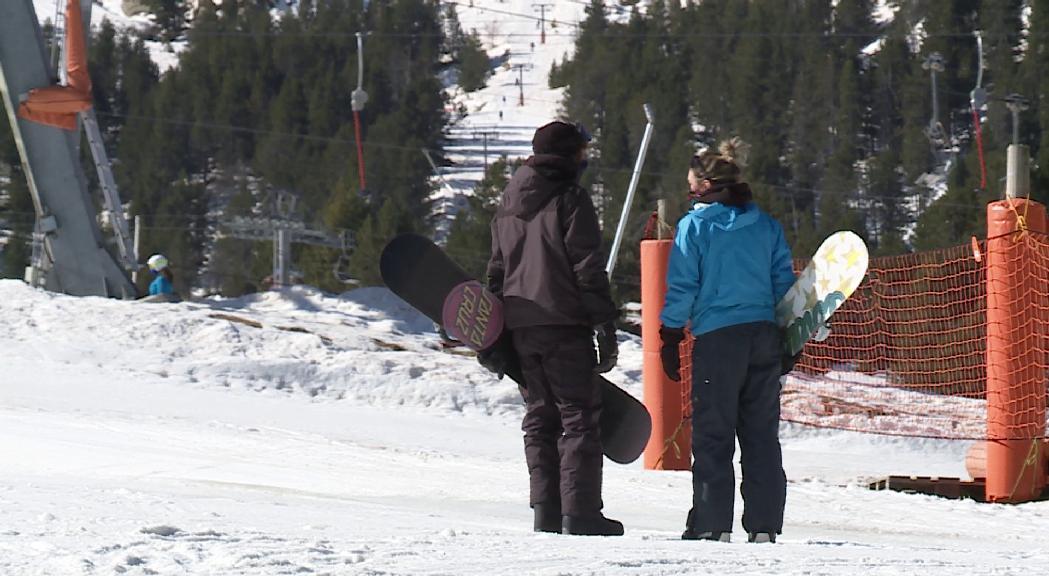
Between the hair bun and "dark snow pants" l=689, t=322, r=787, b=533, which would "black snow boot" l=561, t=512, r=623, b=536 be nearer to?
"dark snow pants" l=689, t=322, r=787, b=533

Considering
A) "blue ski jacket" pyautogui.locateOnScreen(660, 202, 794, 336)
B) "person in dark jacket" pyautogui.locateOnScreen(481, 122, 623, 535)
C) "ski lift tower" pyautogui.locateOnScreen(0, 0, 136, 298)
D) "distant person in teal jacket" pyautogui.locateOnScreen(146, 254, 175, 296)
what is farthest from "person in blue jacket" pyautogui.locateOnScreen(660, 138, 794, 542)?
"ski lift tower" pyautogui.locateOnScreen(0, 0, 136, 298)

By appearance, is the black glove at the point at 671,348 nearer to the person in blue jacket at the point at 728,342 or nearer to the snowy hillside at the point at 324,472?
the person in blue jacket at the point at 728,342

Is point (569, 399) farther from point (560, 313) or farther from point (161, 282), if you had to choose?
point (161, 282)

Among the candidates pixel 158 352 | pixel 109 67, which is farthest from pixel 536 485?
pixel 109 67

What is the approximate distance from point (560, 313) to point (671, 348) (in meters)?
0.39

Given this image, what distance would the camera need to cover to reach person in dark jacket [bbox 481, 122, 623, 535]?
4535 millimetres

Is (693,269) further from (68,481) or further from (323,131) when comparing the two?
(323,131)

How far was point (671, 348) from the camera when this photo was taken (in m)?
4.67

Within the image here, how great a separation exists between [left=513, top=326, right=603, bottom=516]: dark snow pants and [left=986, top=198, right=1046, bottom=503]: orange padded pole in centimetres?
381

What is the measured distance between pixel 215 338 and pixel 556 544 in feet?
30.7

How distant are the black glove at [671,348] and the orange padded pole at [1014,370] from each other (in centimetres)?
366

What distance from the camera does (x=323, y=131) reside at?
69.2 m

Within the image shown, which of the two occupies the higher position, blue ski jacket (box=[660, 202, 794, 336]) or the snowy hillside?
blue ski jacket (box=[660, 202, 794, 336])

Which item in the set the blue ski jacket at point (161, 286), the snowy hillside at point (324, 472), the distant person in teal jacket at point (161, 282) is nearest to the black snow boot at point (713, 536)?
the snowy hillside at point (324, 472)
